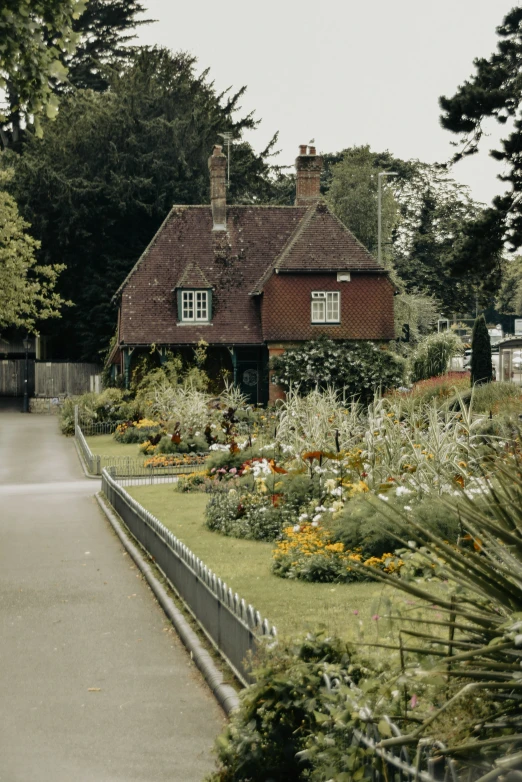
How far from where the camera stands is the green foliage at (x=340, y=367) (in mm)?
40000

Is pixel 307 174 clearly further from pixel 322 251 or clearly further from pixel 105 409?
pixel 105 409

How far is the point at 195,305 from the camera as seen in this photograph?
42.3m

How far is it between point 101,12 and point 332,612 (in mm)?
51085

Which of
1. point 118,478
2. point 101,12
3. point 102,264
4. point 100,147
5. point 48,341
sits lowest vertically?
point 118,478

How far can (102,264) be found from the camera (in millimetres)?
51875

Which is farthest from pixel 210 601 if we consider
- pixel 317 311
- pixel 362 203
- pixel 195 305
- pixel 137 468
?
pixel 362 203

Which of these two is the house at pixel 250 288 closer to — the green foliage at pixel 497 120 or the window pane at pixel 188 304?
the window pane at pixel 188 304

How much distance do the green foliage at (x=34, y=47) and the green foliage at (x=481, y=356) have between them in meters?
22.7

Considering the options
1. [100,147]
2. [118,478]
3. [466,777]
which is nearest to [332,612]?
[466,777]

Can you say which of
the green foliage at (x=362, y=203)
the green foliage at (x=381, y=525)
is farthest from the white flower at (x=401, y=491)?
the green foliage at (x=362, y=203)

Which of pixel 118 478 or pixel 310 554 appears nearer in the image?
pixel 310 554

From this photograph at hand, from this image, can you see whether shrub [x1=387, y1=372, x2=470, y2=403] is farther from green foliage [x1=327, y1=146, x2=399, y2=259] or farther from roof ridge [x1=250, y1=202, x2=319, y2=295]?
green foliage [x1=327, y1=146, x2=399, y2=259]

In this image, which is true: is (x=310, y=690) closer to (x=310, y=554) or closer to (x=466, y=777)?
(x=466, y=777)

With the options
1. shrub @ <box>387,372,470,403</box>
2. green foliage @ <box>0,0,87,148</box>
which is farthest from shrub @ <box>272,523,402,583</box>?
shrub @ <box>387,372,470,403</box>
